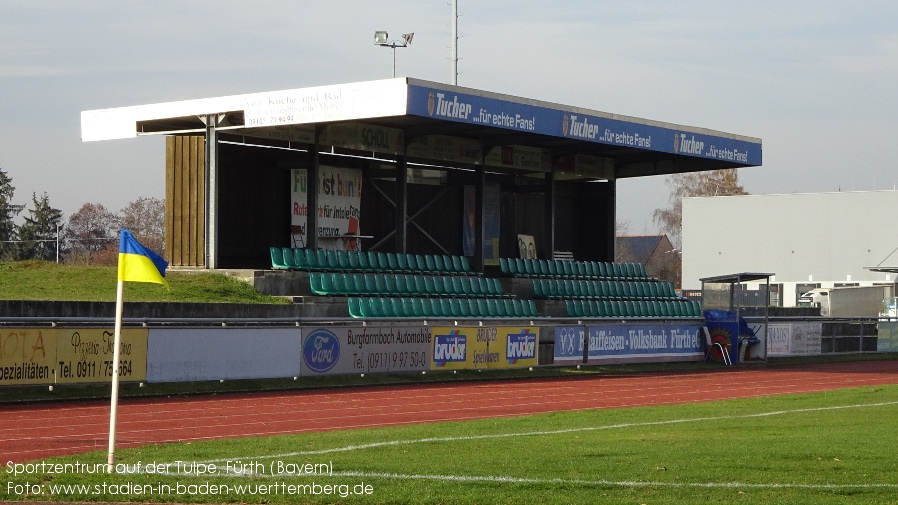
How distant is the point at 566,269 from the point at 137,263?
29.5m

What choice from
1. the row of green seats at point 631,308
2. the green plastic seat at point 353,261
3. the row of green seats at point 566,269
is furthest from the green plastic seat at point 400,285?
the row of green seats at point 631,308

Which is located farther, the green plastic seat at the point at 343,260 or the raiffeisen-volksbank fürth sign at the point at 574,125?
the green plastic seat at the point at 343,260

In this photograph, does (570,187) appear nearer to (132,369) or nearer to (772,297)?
(772,297)

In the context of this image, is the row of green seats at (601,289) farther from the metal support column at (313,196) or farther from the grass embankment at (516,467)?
the grass embankment at (516,467)

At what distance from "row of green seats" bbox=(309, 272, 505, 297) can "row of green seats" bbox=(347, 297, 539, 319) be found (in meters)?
0.49

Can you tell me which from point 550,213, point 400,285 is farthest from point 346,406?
point 550,213

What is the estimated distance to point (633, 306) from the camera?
1524 inches

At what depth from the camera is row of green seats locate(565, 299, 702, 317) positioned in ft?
122

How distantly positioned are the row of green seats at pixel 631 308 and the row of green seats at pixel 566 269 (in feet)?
6.07

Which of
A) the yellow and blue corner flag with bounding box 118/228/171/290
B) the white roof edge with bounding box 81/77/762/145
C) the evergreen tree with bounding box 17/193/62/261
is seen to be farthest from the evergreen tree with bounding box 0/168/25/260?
the yellow and blue corner flag with bounding box 118/228/171/290

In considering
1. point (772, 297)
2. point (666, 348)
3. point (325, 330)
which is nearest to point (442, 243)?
point (666, 348)

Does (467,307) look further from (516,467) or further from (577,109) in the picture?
(516,467)

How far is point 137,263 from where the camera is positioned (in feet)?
37.9

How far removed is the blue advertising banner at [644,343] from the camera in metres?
32.0
